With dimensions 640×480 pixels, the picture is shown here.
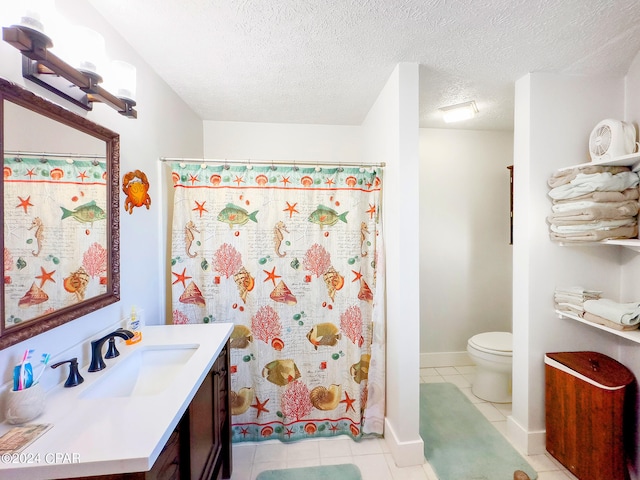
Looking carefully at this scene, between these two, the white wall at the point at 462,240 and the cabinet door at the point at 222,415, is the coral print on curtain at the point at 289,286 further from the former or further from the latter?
the white wall at the point at 462,240

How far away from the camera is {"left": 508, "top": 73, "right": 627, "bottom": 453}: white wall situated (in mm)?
1720

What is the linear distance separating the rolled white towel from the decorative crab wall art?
2572 millimetres

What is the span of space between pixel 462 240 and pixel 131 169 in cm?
279

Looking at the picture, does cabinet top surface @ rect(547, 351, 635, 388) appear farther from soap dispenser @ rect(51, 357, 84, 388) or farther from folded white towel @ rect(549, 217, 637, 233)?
soap dispenser @ rect(51, 357, 84, 388)

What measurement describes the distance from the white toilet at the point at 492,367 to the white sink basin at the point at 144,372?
7.01 ft

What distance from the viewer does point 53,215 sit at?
1016 millimetres

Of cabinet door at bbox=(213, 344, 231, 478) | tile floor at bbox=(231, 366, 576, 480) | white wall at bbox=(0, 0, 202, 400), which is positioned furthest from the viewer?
tile floor at bbox=(231, 366, 576, 480)

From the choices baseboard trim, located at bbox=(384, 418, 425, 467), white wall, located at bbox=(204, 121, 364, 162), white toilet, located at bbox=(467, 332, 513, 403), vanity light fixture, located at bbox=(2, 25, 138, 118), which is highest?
white wall, located at bbox=(204, 121, 364, 162)

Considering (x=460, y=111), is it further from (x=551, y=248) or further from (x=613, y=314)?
(x=613, y=314)

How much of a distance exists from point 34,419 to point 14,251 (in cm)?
51

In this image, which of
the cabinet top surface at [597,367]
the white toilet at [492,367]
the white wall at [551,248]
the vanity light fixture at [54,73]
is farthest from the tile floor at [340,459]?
the vanity light fixture at [54,73]

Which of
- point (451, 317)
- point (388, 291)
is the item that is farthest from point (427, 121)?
point (451, 317)

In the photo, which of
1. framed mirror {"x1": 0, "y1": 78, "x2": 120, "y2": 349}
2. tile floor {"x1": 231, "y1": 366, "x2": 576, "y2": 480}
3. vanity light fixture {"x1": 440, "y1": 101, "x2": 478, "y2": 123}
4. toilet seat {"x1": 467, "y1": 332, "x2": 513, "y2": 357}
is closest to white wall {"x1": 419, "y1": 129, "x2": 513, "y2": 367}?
toilet seat {"x1": 467, "y1": 332, "x2": 513, "y2": 357}

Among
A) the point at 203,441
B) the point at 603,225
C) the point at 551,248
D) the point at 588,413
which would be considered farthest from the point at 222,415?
the point at 603,225
